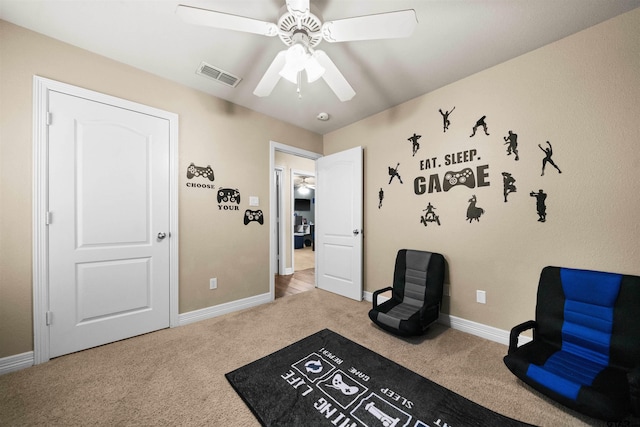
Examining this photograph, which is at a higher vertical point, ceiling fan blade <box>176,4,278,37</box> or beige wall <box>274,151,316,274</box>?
ceiling fan blade <box>176,4,278,37</box>

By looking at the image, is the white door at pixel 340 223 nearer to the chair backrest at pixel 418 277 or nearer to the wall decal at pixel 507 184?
the chair backrest at pixel 418 277

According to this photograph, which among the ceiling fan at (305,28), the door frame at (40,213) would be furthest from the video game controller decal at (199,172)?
the ceiling fan at (305,28)

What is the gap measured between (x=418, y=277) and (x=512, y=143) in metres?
1.59

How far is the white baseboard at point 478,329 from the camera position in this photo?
218 cm

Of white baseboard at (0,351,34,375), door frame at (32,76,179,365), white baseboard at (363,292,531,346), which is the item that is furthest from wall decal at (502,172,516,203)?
white baseboard at (0,351,34,375)

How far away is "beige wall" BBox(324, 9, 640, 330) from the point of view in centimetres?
171

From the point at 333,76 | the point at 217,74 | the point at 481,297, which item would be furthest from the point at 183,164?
the point at 481,297

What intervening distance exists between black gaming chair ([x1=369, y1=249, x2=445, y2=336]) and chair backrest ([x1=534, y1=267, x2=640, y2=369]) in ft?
2.56

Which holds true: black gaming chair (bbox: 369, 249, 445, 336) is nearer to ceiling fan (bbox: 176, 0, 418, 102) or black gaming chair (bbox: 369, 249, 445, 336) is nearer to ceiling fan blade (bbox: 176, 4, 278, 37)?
ceiling fan (bbox: 176, 0, 418, 102)

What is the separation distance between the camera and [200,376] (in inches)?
68.7

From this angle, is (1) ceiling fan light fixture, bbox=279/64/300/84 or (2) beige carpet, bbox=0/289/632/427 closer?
(2) beige carpet, bbox=0/289/632/427

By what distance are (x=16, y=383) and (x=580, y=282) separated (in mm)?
4094

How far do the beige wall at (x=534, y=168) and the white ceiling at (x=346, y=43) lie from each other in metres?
0.21

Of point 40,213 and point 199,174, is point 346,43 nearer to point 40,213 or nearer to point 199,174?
point 199,174
